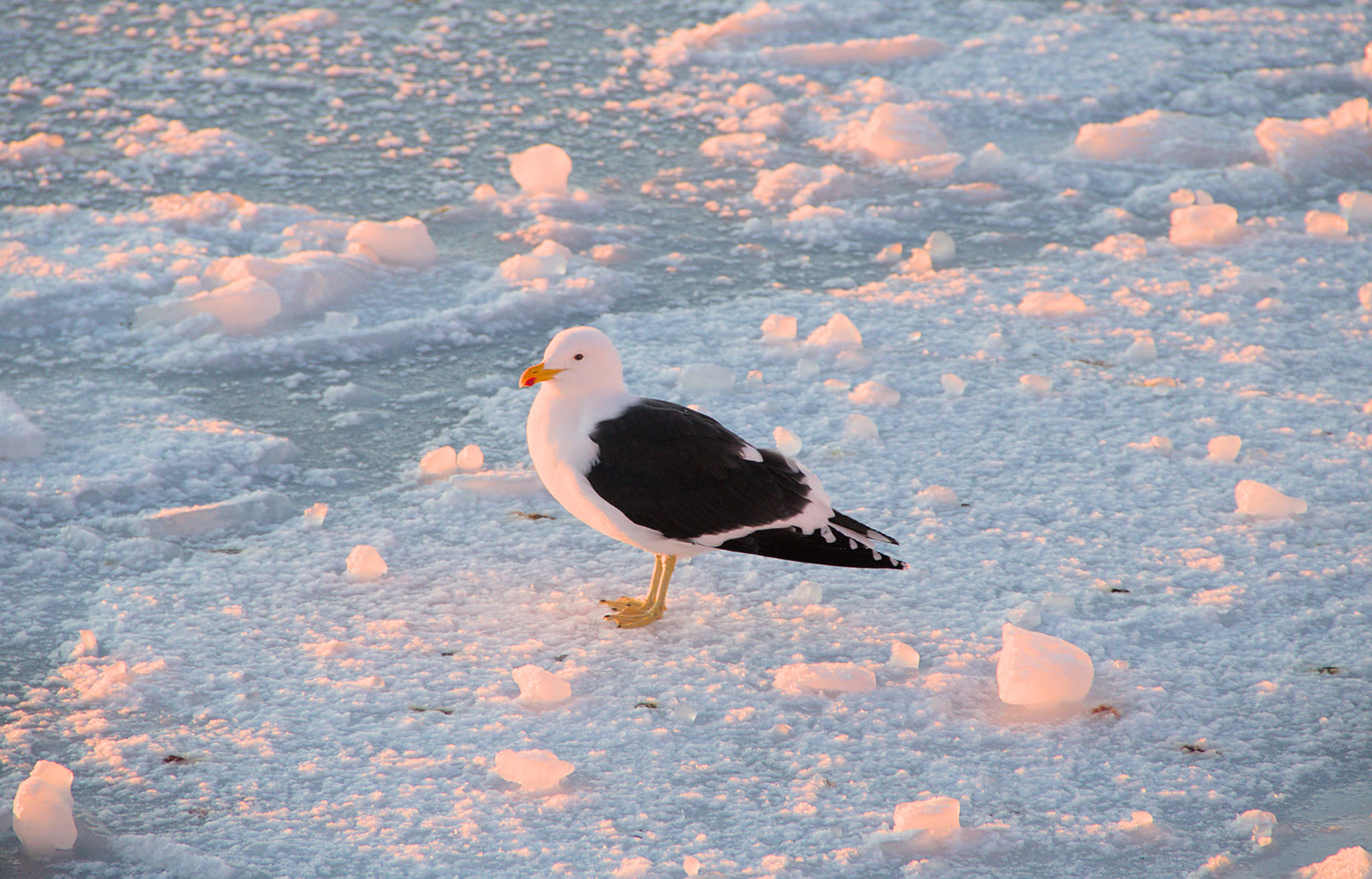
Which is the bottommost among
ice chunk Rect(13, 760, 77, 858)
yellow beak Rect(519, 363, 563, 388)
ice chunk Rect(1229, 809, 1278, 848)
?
ice chunk Rect(1229, 809, 1278, 848)

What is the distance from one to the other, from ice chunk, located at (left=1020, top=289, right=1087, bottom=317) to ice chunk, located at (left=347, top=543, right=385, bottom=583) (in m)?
2.30

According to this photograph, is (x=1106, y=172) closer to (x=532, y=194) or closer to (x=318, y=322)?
(x=532, y=194)

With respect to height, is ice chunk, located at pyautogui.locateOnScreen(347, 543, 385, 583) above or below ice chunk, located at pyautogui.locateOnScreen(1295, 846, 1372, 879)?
above

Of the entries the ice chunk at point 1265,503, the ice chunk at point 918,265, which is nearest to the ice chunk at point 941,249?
the ice chunk at point 918,265

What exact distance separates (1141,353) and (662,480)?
1884mm

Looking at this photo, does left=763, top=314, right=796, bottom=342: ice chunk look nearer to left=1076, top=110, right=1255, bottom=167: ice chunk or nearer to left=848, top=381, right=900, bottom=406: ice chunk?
left=848, top=381, right=900, bottom=406: ice chunk

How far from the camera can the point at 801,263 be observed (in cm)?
450

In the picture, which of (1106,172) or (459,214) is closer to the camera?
(459,214)

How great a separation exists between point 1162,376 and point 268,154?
3543 millimetres

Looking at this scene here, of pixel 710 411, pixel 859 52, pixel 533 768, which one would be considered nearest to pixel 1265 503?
pixel 710 411

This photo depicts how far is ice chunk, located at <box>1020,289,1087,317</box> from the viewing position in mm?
4105

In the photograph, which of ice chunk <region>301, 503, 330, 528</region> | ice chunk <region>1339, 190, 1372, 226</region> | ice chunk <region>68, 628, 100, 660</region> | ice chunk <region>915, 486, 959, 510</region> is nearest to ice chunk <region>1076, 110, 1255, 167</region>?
ice chunk <region>1339, 190, 1372, 226</region>

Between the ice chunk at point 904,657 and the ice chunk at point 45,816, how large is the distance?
1542 mm

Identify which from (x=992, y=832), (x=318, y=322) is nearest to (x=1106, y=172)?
(x=318, y=322)
